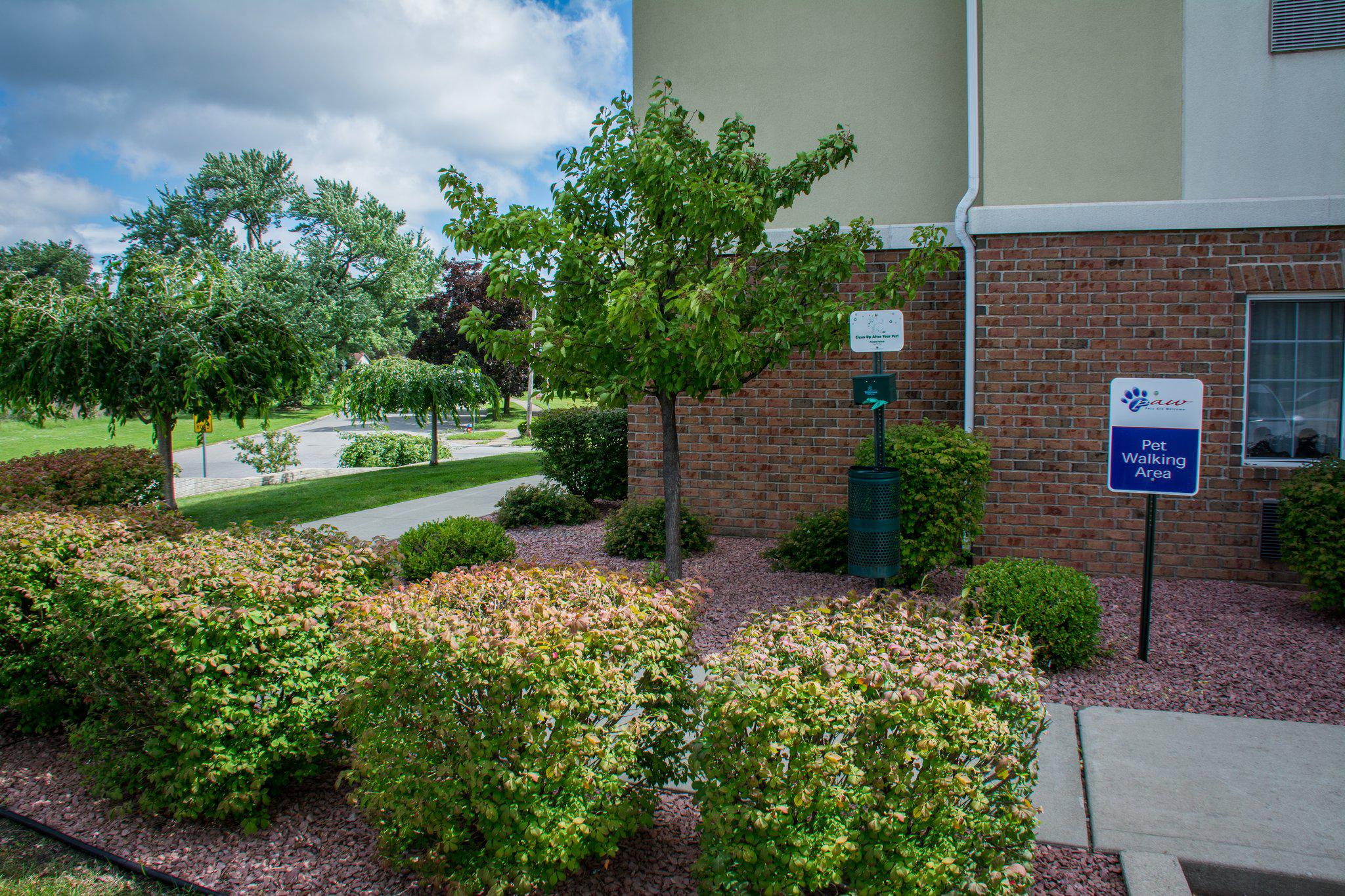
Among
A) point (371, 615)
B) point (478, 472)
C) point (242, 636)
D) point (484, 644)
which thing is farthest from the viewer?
point (478, 472)

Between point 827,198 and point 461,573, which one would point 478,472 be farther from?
point 461,573

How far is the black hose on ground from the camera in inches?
124

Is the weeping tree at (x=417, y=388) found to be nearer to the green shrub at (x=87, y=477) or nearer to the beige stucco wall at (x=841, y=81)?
the green shrub at (x=87, y=477)

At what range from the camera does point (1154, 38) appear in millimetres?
6672

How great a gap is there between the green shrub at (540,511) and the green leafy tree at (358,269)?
37.8m

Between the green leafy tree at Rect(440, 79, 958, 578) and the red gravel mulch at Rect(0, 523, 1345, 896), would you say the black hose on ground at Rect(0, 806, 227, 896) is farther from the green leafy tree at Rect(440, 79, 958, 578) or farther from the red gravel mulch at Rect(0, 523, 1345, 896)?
the green leafy tree at Rect(440, 79, 958, 578)

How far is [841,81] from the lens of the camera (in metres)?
8.36

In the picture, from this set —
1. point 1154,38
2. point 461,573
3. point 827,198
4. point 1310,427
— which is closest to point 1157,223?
point 1154,38

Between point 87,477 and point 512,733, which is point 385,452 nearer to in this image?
point 87,477

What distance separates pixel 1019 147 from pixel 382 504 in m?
9.98

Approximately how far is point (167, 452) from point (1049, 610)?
10.3 metres

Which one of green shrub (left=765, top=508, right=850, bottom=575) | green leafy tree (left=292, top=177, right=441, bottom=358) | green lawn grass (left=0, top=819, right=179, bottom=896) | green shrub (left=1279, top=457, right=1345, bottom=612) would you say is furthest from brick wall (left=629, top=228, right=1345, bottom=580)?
green leafy tree (left=292, top=177, right=441, bottom=358)

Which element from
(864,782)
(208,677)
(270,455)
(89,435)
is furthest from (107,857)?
(89,435)

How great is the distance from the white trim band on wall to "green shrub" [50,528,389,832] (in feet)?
19.7
